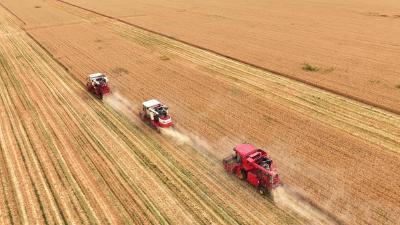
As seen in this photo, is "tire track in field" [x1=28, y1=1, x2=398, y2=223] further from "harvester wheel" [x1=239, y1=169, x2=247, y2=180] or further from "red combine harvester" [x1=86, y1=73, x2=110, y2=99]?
"red combine harvester" [x1=86, y1=73, x2=110, y2=99]

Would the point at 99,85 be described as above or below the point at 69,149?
above

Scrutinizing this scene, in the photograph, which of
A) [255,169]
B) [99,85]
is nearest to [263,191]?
[255,169]

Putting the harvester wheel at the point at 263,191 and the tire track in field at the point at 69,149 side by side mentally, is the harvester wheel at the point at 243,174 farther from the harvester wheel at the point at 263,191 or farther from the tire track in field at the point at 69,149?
the tire track in field at the point at 69,149

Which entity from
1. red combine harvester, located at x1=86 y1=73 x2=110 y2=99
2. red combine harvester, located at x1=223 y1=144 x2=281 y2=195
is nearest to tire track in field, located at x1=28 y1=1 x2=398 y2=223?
red combine harvester, located at x1=223 y1=144 x2=281 y2=195

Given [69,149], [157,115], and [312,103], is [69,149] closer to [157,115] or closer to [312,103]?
[157,115]

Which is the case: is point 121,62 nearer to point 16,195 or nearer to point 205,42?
point 205,42
